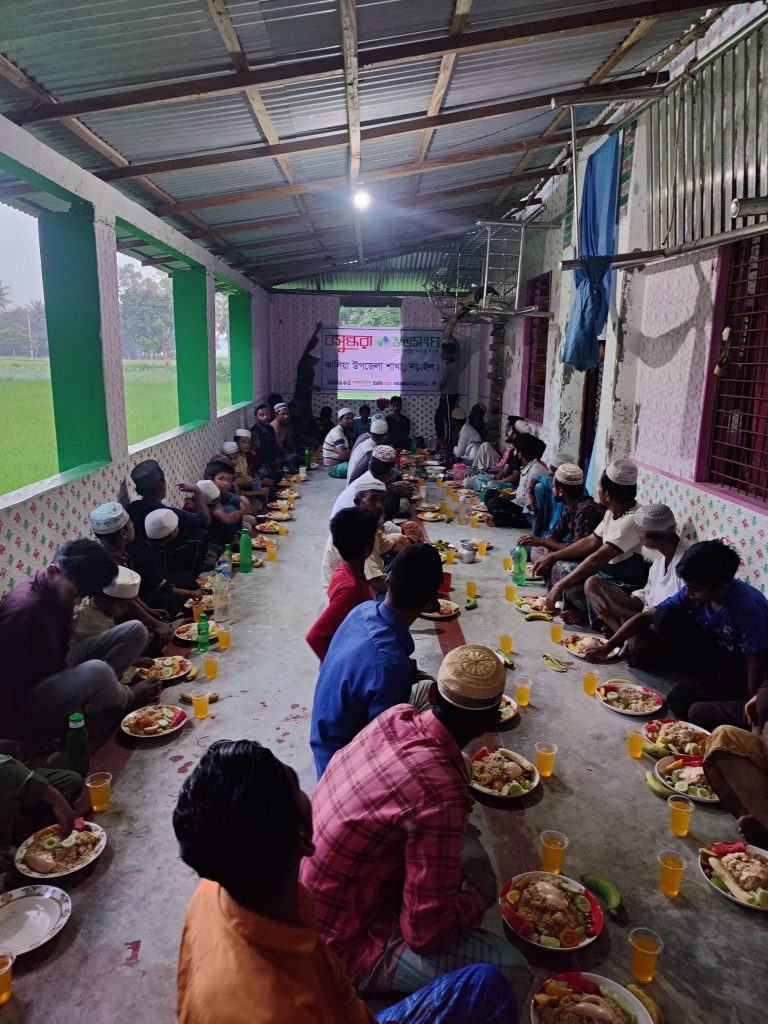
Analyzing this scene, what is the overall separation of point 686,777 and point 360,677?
6.18 ft

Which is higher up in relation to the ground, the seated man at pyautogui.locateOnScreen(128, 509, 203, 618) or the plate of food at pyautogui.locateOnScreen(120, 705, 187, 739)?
the seated man at pyautogui.locateOnScreen(128, 509, 203, 618)

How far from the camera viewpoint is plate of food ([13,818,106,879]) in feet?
8.36

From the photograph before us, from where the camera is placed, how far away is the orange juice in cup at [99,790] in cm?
298

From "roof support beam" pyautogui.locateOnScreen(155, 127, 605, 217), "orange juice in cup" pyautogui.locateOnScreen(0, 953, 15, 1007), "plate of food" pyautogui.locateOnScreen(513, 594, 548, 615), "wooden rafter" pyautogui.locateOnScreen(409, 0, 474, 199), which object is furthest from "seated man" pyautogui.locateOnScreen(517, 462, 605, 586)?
"orange juice in cup" pyautogui.locateOnScreen(0, 953, 15, 1007)

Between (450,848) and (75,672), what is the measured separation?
245 cm

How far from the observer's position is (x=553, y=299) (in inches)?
371

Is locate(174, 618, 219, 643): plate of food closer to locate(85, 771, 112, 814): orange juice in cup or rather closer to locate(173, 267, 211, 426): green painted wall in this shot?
locate(85, 771, 112, 814): orange juice in cup

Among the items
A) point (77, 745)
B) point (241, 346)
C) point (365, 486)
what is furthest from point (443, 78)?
point (241, 346)

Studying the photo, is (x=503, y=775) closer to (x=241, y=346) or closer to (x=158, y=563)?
(x=158, y=563)

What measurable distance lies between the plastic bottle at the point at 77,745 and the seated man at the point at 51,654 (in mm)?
265

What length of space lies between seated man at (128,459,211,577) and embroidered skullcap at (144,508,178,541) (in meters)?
0.22

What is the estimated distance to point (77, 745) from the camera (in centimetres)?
313

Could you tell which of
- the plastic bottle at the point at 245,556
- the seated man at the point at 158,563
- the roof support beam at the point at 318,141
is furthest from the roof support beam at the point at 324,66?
the plastic bottle at the point at 245,556

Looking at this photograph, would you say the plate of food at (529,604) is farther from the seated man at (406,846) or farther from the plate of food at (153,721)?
the seated man at (406,846)
